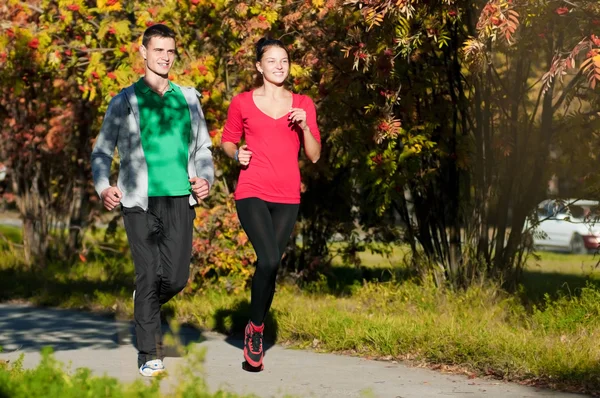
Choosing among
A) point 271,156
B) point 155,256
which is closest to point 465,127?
point 271,156

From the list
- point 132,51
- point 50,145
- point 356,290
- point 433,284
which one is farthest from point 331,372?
point 50,145

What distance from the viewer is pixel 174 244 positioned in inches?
298

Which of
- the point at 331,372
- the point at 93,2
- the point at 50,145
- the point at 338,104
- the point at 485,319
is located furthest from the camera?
the point at 50,145

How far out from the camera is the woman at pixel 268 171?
7.68 meters

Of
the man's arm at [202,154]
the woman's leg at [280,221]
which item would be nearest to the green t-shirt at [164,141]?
the man's arm at [202,154]

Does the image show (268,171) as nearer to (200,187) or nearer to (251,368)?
(200,187)

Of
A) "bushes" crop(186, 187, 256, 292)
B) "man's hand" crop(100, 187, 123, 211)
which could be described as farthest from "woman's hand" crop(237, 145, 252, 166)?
"bushes" crop(186, 187, 256, 292)

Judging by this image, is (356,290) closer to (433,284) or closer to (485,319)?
(433,284)

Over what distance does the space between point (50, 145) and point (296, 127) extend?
7.37m

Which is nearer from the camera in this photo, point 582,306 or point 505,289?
point 582,306

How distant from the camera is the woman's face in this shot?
779 cm

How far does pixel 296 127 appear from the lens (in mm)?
7867

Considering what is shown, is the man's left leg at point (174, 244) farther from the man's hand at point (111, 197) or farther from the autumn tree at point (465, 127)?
the autumn tree at point (465, 127)

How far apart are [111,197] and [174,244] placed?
62cm
